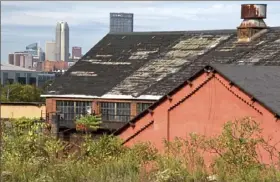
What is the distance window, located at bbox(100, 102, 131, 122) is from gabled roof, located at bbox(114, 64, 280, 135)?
9418 millimetres

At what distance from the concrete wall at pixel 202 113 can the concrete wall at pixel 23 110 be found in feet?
53.6

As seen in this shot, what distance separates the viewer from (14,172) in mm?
11602

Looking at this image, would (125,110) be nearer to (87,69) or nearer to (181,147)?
(87,69)

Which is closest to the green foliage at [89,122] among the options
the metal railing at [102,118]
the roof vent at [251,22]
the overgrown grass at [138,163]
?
the metal railing at [102,118]

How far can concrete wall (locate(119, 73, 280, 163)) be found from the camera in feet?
63.1

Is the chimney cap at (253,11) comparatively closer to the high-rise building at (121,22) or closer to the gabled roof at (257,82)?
the gabled roof at (257,82)

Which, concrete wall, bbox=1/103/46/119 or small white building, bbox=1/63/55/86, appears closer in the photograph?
concrete wall, bbox=1/103/46/119

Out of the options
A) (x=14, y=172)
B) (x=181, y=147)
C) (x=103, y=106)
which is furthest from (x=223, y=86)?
(x=103, y=106)

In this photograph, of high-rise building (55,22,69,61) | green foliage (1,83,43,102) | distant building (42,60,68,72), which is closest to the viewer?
high-rise building (55,22,69,61)

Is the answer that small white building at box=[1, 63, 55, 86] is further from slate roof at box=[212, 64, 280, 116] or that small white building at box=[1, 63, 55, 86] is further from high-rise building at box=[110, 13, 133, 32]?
slate roof at box=[212, 64, 280, 116]

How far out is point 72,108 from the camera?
33906mm

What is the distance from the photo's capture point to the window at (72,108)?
33.4 m

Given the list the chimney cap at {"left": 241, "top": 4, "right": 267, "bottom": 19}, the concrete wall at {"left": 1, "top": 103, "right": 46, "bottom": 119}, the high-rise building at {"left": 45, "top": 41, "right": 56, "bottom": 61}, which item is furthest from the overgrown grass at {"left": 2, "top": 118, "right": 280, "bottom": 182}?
the high-rise building at {"left": 45, "top": 41, "right": 56, "bottom": 61}

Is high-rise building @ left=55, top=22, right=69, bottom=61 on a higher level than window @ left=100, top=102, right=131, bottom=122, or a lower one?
higher
